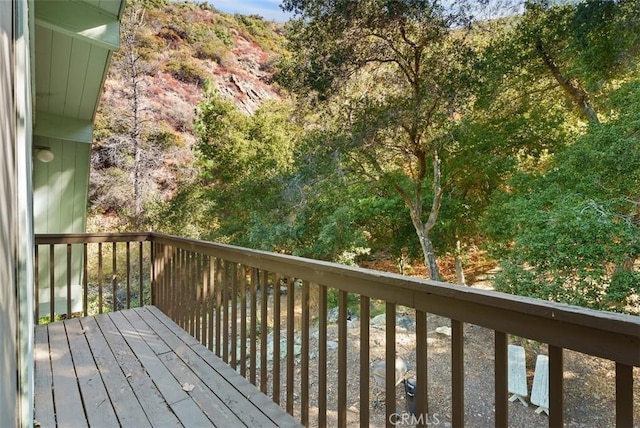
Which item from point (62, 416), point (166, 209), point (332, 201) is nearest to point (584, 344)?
point (62, 416)

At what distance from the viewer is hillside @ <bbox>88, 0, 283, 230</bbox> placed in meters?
10.7

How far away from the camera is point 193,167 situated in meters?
11.9

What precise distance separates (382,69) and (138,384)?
8.42 metres

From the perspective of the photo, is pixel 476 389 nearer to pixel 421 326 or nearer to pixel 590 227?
pixel 590 227

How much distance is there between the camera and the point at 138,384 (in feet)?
7.05

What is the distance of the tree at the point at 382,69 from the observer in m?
7.87

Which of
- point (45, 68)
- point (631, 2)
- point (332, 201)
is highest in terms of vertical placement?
point (631, 2)

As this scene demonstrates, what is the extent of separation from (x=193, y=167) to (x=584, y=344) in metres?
12.3

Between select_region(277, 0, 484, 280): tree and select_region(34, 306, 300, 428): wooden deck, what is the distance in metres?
6.86

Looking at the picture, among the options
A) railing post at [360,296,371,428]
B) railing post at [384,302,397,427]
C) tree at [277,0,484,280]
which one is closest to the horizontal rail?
railing post at [360,296,371,428]

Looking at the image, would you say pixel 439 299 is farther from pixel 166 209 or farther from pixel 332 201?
pixel 166 209

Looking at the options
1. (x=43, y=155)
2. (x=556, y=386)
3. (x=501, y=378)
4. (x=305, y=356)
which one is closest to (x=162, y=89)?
(x=43, y=155)

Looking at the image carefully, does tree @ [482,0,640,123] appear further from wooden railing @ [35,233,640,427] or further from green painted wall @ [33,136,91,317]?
green painted wall @ [33,136,91,317]

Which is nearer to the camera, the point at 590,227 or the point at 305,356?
the point at 305,356
